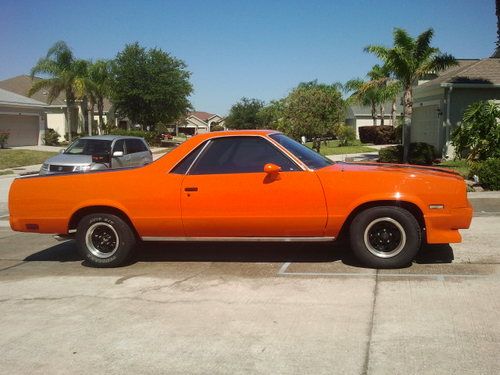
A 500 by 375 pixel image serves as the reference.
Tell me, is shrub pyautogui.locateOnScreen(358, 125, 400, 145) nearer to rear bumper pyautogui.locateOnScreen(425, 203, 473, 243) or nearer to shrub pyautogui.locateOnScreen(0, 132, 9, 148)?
shrub pyautogui.locateOnScreen(0, 132, 9, 148)

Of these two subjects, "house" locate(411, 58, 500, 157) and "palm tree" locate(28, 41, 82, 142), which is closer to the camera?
"house" locate(411, 58, 500, 157)

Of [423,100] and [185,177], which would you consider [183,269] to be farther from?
[423,100]

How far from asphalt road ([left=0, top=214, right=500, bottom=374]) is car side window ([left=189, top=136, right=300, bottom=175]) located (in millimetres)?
1177

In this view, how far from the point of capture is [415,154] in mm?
20203

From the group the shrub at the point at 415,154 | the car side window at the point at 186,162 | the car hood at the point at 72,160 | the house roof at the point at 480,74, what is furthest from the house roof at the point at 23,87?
the car side window at the point at 186,162

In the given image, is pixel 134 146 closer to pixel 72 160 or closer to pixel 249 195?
pixel 72 160

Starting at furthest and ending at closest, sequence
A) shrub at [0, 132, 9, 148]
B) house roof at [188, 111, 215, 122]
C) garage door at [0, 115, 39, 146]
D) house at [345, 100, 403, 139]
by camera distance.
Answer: house roof at [188, 111, 215, 122], house at [345, 100, 403, 139], garage door at [0, 115, 39, 146], shrub at [0, 132, 9, 148]

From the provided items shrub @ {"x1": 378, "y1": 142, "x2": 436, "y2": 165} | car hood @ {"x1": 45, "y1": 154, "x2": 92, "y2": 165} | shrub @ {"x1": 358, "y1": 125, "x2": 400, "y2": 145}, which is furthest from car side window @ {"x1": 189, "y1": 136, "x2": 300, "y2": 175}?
shrub @ {"x1": 358, "y1": 125, "x2": 400, "y2": 145}

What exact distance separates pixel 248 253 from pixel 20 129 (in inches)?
1414

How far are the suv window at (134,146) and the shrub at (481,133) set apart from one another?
9810 millimetres

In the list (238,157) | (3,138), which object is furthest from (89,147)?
(3,138)

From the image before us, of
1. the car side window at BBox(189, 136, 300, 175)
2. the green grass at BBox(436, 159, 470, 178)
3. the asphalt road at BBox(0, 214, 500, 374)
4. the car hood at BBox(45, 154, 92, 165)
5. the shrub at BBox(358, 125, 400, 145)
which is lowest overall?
the asphalt road at BBox(0, 214, 500, 374)

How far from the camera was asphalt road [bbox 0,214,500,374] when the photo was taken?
378 cm

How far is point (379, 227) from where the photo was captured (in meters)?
5.86
